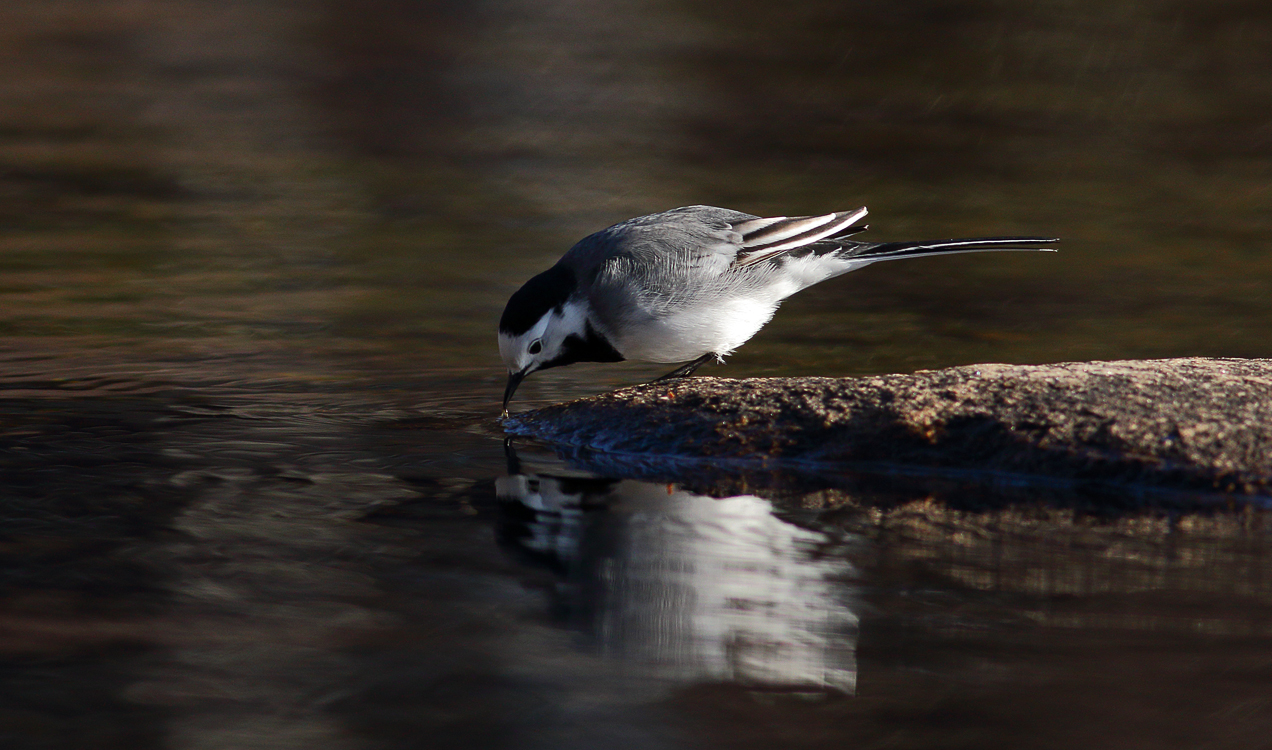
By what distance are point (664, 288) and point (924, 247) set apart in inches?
52.8

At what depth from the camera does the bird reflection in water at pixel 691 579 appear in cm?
382

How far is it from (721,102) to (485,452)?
11476 mm

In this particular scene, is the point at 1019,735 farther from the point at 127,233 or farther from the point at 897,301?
the point at 127,233

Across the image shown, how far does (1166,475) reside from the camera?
16.3ft

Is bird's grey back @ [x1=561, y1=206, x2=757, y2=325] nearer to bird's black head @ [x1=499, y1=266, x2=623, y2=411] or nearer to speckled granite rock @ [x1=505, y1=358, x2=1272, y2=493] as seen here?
bird's black head @ [x1=499, y1=266, x2=623, y2=411]

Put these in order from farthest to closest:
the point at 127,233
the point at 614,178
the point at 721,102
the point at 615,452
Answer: the point at 721,102, the point at 614,178, the point at 127,233, the point at 615,452

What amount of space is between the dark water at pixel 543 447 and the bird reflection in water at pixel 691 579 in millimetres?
17

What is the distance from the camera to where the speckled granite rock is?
5.00 meters

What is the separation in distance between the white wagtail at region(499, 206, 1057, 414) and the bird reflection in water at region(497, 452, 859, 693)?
1032 millimetres

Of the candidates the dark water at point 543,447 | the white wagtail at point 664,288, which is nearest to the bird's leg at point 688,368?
the white wagtail at point 664,288

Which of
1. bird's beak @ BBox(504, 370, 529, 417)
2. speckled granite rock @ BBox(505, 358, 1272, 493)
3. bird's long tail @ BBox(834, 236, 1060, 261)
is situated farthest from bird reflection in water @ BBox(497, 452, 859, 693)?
bird's long tail @ BBox(834, 236, 1060, 261)

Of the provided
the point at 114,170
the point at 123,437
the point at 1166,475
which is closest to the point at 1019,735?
the point at 1166,475

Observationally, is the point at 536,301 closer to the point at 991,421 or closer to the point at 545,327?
the point at 545,327

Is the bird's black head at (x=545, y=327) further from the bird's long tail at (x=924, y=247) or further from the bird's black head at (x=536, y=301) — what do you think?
the bird's long tail at (x=924, y=247)
